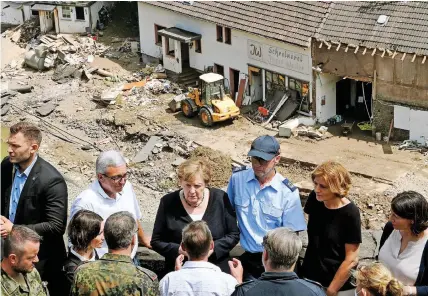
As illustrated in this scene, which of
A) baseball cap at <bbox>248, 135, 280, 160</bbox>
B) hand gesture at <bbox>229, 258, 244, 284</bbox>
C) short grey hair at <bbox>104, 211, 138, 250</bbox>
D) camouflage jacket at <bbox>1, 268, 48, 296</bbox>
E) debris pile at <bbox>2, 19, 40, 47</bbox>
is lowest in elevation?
debris pile at <bbox>2, 19, 40, 47</bbox>

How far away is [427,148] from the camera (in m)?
26.1

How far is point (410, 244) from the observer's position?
7.20 m

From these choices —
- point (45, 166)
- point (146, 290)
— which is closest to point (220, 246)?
point (146, 290)

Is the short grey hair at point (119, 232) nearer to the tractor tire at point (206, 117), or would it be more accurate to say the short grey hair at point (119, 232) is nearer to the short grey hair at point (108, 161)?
the short grey hair at point (108, 161)

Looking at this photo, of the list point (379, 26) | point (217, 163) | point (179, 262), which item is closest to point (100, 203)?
point (179, 262)

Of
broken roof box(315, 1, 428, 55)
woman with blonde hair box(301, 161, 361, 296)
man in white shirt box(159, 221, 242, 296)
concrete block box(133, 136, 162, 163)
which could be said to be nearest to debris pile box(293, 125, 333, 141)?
broken roof box(315, 1, 428, 55)

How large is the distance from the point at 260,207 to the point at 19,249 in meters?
2.53

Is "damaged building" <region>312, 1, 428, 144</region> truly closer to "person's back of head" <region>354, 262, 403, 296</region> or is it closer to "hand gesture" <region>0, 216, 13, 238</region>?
"person's back of head" <region>354, 262, 403, 296</region>

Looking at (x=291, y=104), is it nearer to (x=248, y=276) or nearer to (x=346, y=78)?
(x=346, y=78)

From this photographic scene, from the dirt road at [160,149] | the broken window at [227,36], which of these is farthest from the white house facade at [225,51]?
the dirt road at [160,149]

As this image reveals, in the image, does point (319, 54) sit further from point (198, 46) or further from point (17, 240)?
point (17, 240)

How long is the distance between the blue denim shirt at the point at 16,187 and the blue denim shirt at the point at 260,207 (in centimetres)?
214

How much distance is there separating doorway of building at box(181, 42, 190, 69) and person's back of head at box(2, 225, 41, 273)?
1059 inches

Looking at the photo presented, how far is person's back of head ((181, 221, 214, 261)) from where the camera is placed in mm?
6715
